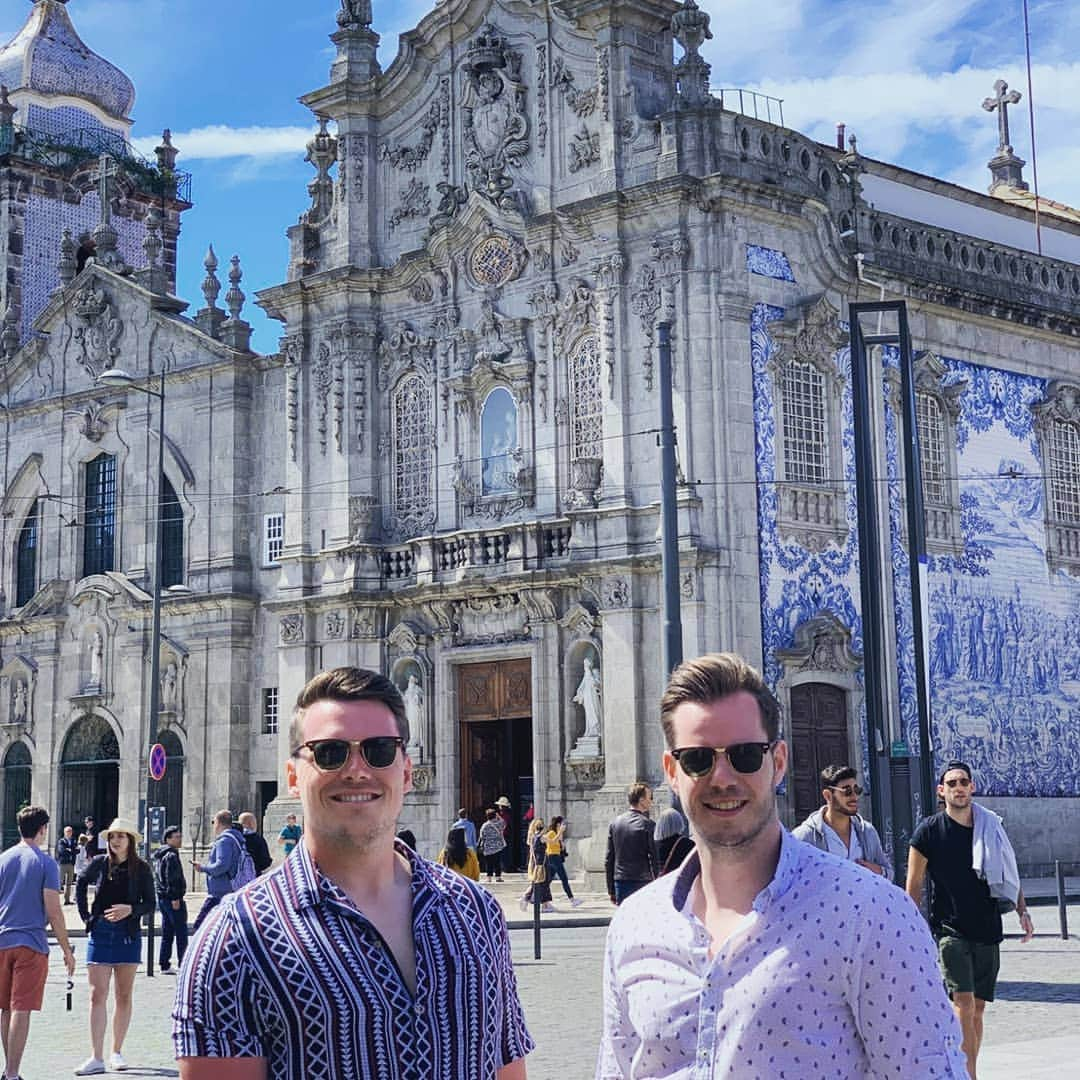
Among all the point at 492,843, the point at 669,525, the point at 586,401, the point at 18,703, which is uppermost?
the point at 586,401

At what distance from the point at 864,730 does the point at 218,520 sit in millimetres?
14917

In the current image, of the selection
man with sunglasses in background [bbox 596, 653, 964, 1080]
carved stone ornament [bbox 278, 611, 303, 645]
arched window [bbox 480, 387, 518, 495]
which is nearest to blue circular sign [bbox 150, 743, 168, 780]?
carved stone ornament [bbox 278, 611, 303, 645]

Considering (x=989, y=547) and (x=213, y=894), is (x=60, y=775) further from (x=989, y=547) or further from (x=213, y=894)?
(x=213, y=894)

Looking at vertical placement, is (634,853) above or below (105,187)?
below

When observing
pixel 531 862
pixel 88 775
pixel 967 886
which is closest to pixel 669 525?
pixel 531 862

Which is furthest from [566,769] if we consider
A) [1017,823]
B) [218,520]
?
[218,520]

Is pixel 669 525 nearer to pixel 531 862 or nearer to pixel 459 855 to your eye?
pixel 459 855

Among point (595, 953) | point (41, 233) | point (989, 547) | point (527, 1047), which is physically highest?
point (41, 233)

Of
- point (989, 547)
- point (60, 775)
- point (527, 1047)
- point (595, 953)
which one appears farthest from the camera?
point (60, 775)

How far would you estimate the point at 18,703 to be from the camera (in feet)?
142

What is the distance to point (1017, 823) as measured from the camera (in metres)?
34.7

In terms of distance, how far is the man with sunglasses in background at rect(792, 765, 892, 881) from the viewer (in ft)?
41.1

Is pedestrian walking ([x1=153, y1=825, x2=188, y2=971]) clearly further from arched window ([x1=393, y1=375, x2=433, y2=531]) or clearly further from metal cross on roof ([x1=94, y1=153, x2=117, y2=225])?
metal cross on roof ([x1=94, y1=153, x2=117, y2=225])

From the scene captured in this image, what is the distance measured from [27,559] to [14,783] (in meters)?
5.24
